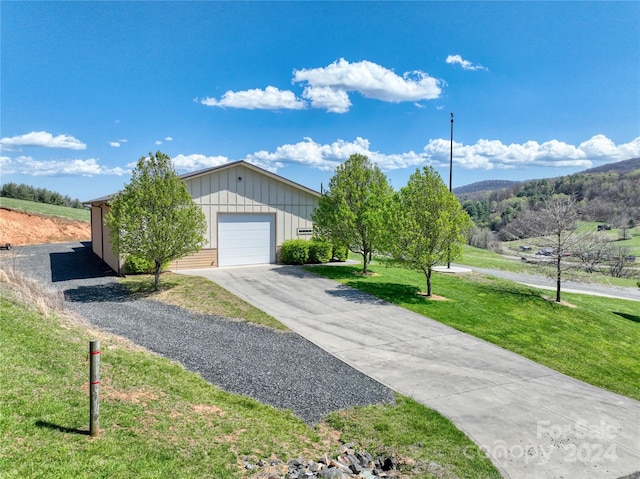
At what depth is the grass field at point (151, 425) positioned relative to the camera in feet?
14.3

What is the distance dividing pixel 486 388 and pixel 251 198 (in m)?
14.0

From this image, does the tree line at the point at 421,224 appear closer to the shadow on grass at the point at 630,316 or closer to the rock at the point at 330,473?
the shadow on grass at the point at 630,316

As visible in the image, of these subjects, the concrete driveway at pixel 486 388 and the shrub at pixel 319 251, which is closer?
the concrete driveway at pixel 486 388

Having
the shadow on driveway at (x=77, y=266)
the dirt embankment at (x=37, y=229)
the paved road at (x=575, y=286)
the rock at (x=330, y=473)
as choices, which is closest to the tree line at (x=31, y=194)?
the dirt embankment at (x=37, y=229)

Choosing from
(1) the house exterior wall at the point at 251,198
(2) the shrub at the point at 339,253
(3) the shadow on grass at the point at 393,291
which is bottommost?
(3) the shadow on grass at the point at 393,291

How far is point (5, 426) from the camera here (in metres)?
4.46

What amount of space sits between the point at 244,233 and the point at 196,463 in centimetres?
1529

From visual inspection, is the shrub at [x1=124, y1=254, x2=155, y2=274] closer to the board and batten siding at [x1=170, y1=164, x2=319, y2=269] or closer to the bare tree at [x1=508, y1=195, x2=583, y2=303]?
the board and batten siding at [x1=170, y1=164, x2=319, y2=269]

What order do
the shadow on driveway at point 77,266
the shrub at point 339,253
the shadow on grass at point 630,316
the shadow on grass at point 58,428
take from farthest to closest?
the shrub at point 339,253 → the shadow on grass at point 630,316 → the shadow on driveway at point 77,266 → the shadow on grass at point 58,428

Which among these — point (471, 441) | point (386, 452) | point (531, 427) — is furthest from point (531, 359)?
point (386, 452)

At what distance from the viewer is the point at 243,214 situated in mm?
19500

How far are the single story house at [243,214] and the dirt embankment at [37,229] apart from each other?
40.9 feet

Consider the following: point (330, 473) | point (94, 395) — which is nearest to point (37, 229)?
point (94, 395)

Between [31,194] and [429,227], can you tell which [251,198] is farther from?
[31,194]
